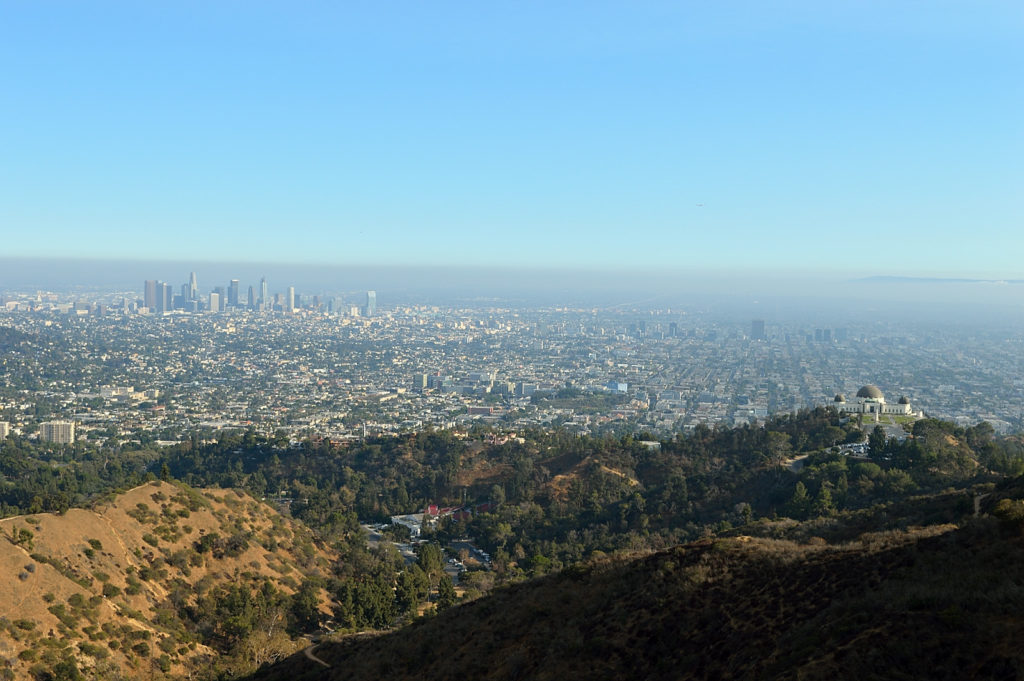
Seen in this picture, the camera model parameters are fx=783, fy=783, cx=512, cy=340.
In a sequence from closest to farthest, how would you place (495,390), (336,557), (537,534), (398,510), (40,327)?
(336,557)
(537,534)
(398,510)
(495,390)
(40,327)

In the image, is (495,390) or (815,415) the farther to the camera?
(495,390)

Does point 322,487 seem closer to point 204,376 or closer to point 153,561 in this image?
point 153,561

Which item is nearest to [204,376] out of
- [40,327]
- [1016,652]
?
[40,327]

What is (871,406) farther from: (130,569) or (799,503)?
(130,569)

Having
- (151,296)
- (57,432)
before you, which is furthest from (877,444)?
(151,296)

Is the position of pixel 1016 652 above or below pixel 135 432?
above
